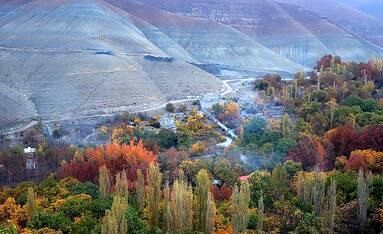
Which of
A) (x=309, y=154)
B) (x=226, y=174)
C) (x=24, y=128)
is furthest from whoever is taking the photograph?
(x=24, y=128)

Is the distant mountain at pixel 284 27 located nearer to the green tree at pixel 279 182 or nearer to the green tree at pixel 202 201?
the green tree at pixel 279 182

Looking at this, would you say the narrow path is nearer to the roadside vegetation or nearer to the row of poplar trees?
the roadside vegetation

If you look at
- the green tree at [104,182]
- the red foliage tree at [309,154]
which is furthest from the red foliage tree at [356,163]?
the green tree at [104,182]

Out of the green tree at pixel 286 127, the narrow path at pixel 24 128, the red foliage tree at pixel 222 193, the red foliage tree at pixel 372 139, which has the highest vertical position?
the red foliage tree at pixel 372 139

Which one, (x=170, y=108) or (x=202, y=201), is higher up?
(x=202, y=201)

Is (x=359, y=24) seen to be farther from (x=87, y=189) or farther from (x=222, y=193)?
(x=87, y=189)

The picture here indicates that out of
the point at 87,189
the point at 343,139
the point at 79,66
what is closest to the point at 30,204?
the point at 87,189

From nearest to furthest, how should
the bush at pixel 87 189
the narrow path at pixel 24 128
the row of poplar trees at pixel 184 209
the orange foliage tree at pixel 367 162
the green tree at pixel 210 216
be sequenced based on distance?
1. the row of poplar trees at pixel 184 209
2. the green tree at pixel 210 216
3. the bush at pixel 87 189
4. the orange foliage tree at pixel 367 162
5. the narrow path at pixel 24 128
